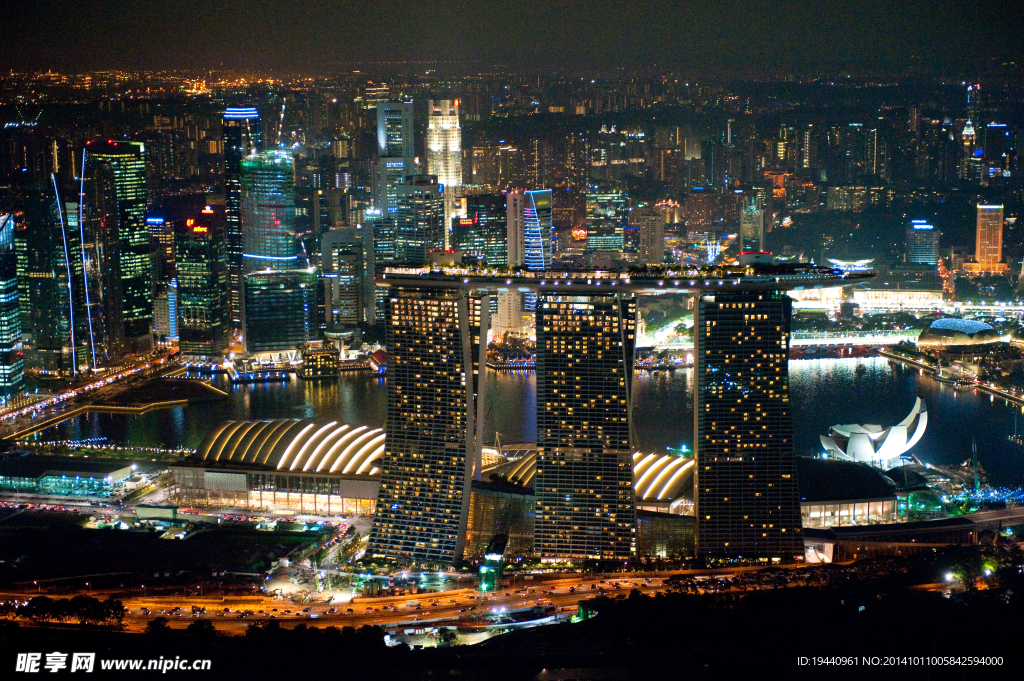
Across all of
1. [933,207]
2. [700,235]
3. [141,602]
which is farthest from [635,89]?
[141,602]

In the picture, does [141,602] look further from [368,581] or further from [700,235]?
[700,235]

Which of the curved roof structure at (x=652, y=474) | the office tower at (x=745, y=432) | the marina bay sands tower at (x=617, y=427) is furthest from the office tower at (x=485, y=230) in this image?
the office tower at (x=745, y=432)

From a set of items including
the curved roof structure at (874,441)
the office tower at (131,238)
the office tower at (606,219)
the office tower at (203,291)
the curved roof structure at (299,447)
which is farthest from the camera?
the office tower at (606,219)

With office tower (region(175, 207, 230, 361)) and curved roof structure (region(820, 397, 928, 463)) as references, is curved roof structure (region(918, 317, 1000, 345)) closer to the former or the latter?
curved roof structure (region(820, 397, 928, 463))

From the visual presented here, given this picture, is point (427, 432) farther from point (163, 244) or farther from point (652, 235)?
point (163, 244)

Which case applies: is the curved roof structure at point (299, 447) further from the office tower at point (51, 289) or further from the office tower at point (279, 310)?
the office tower at point (279, 310)

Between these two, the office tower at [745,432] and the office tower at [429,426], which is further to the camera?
the office tower at [429,426]
